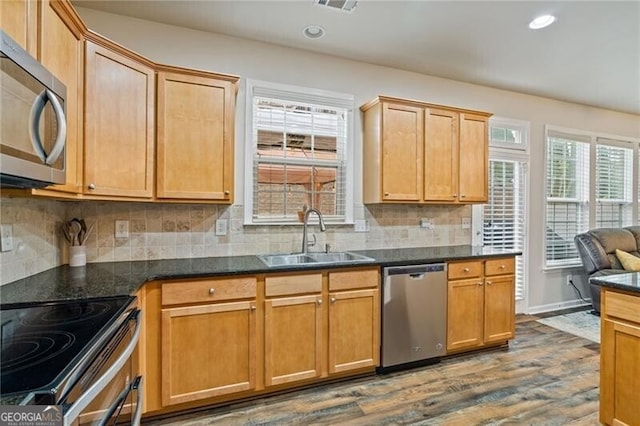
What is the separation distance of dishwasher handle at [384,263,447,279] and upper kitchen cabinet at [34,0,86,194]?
85.6 inches

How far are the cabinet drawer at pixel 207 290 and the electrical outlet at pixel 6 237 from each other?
79cm

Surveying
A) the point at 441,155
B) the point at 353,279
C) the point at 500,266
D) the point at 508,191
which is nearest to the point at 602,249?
the point at 508,191

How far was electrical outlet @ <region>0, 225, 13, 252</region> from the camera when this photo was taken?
1.70 m

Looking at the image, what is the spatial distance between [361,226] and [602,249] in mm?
3262

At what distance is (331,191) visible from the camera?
11.0ft

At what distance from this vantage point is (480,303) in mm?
3135

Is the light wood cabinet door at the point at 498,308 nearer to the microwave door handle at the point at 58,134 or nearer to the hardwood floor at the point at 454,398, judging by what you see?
the hardwood floor at the point at 454,398

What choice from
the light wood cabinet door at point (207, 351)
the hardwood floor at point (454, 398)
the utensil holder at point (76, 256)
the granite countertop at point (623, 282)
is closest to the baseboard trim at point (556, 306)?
the hardwood floor at point (454, 398)

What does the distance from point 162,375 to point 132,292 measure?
29.2 inches

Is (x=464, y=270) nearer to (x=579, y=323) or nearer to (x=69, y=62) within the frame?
(x=579, y=323)

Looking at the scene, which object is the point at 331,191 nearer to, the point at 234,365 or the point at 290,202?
the point at 290,202

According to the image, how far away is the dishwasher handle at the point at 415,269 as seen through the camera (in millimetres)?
2742

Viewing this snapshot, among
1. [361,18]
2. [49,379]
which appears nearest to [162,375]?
[49,379]
